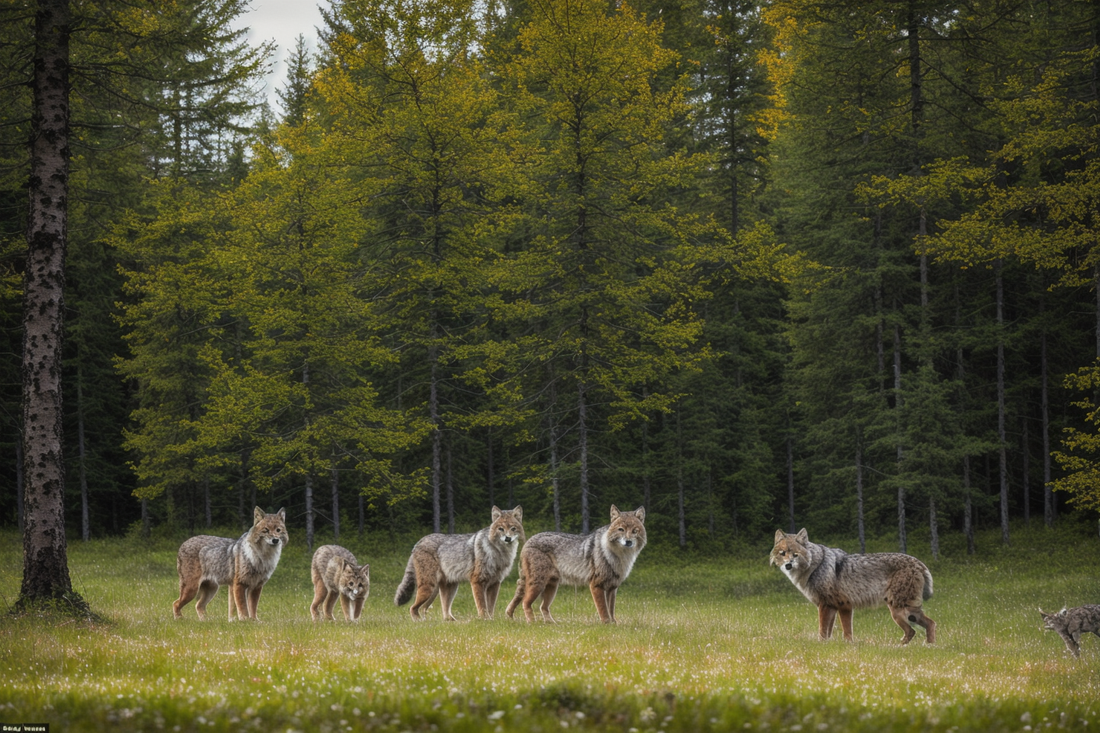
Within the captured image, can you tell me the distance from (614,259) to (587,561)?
1230cm

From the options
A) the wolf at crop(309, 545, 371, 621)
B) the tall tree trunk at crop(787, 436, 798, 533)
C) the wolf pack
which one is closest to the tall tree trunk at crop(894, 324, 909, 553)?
the tall tree trunk at crop(787, 436, 798, 533)

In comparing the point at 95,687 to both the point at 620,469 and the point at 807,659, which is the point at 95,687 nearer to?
the point at 807,659

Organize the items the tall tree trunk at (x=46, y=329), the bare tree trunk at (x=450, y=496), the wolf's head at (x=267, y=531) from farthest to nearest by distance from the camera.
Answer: the bare tree trunk at (x=450, y=496) < the wolf's head at (x=267, y=531) < the tall tree trunk at (x=46, y=329)

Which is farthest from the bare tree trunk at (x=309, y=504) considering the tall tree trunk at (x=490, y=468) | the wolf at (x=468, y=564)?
the wolf at (x=468, y=564)

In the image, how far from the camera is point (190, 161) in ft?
106

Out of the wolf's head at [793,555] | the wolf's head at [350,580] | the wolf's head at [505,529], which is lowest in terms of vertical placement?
the wolf's head at [350,580]

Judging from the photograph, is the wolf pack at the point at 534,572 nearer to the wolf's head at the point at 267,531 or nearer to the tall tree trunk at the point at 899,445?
the wolf's head at the point at 267,531

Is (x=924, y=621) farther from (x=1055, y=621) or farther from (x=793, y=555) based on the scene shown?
(x=793, y=555)

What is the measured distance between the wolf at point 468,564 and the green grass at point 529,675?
2.83ft

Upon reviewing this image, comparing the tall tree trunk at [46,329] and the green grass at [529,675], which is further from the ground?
the tall tree trunk at [46,329]

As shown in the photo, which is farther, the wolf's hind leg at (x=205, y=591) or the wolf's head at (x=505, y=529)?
the wolf's hind leg at (x=205, y=591)

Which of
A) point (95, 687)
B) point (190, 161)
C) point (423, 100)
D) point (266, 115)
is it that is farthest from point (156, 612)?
point (266, 115)

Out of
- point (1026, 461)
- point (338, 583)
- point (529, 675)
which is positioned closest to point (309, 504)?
point (338, 583)

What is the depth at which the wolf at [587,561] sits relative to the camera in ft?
45.0
